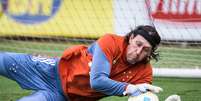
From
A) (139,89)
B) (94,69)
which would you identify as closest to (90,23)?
(94,69)

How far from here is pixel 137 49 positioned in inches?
172

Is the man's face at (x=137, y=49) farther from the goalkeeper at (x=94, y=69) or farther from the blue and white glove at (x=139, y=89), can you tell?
the blue and white glove at (x=139, y=89)

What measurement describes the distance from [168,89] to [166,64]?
1078 mm

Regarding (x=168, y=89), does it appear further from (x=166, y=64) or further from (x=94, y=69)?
(x=94, y=69)

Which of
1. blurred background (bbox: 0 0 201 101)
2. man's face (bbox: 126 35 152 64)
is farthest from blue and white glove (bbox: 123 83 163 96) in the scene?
blurred background (bbox: 0 0 201 101)

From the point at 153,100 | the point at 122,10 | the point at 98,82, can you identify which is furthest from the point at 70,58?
the point at 122,10

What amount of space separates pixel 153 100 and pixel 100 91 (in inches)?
17.1

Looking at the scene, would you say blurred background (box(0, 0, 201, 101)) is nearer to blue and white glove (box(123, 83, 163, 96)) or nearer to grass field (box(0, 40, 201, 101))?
grass field (box(0, 40, 201, 101))

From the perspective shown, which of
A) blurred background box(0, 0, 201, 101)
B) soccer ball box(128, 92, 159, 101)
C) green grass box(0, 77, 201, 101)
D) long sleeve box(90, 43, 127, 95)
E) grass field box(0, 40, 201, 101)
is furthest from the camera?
blurred background box(0, 0, 201, 101)

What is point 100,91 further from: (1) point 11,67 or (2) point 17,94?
(2) point 17,94

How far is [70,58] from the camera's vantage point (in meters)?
4.75

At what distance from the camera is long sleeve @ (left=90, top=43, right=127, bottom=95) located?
437 cm

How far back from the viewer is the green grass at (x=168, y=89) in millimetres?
6395

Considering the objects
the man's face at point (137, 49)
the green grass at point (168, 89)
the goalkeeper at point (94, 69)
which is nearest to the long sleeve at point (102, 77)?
the goalkeeper at point (94, 69)
